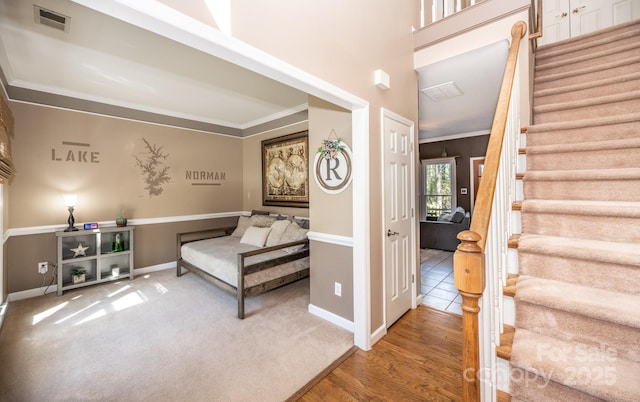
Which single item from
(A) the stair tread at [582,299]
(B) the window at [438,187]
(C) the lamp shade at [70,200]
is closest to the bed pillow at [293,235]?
(A) the stair tread at [582,299]

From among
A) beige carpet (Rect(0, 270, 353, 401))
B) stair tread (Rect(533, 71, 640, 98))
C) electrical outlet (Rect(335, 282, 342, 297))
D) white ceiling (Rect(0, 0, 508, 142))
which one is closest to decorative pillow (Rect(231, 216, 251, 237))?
beige carpet (Rect(0, 270, 353, 401))

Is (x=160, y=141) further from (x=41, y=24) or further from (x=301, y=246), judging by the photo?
(x=301, y=246)

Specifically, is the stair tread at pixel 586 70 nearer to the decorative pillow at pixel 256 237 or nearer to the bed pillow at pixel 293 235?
the bed pillow at pixel 293 235

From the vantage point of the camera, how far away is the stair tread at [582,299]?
45.3 inches

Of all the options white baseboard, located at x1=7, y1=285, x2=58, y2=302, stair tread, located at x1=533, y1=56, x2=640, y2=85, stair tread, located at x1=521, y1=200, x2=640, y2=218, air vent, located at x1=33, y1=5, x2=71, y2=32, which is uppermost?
air vent, located at x1=33, y1=5, x2=71, y2=32

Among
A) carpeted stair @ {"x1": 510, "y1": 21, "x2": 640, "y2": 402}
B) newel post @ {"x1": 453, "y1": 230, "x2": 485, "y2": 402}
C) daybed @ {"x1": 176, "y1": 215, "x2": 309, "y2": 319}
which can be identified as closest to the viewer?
newel post @ {"x1": 453, "y1": 230, "x2": 485, "y2": 402}

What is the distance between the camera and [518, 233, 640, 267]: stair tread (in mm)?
1313

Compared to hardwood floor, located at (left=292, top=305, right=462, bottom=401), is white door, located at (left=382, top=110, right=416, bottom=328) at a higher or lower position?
higher

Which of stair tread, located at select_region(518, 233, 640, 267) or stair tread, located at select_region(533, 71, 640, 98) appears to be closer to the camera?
stair tread, located at select_region(518, 233, 640, 267)

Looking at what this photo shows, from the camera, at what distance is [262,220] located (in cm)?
447

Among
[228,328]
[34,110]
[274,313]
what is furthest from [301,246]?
[34,110]

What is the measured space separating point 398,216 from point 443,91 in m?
2.07

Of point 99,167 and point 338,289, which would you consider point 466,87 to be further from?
point 99,167

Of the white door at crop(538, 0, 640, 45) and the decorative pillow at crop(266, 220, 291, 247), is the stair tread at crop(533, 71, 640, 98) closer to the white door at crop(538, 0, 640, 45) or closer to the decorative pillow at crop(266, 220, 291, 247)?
the white door at crop(538, 0, 640, 45)
